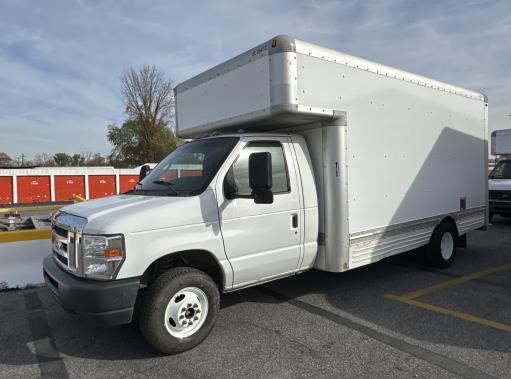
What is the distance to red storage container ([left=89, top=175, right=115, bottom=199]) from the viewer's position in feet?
106

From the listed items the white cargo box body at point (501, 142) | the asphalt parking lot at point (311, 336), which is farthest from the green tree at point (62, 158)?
the asphalt parking lot at point (311, 336)

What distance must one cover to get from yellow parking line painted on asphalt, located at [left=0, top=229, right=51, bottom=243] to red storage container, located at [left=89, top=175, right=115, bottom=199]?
26.8 metres

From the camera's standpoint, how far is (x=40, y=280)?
6559 millimetres

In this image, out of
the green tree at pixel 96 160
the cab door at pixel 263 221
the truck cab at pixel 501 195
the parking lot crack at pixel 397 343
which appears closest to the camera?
the parking lot crack at pixel 397 343

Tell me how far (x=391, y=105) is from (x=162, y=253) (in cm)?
380

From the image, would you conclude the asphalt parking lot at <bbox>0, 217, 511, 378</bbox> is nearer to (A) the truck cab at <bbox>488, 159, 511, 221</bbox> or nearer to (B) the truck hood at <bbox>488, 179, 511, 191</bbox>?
(A) the truck cab at <bbox>488, 159, 511, 221</bbox>

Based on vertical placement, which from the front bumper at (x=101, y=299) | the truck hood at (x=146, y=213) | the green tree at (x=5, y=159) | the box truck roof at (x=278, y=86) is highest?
the green tree at (x=5, y=159)

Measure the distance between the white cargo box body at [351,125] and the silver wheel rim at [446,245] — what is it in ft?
1.37

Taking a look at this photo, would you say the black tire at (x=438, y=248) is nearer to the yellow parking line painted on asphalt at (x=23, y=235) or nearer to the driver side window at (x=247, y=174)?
the driver side window at (x=247, y=174)

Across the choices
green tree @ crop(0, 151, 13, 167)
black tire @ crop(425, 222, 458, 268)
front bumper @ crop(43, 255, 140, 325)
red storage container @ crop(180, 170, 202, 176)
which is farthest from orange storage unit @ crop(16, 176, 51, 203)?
green tree @ crop(0, 151, 13, 167)

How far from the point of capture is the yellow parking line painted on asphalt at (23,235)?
21.3 feet

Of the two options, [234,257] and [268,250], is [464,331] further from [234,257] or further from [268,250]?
[234,257]

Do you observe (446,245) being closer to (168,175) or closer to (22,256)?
(168,175)

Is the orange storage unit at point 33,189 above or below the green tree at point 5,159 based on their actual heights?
below
